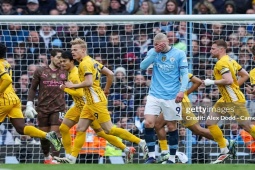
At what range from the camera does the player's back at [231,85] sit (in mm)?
16172

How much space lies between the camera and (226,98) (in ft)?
53.7

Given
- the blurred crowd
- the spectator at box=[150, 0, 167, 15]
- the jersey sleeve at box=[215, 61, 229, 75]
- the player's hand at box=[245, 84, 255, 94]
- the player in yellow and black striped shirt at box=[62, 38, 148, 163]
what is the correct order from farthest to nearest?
the spectator at box=[150, 0, 167, 15] → the blurred crowd → the player's hand at box=[245, 84, 255, 94] → the jersey sleeve at box=[215, 61, 229, 75] → the player in yellow and black striped shirt at box=[62, 38, 148, 163]

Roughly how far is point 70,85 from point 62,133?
3.81ft

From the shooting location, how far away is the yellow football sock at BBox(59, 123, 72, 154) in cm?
1622

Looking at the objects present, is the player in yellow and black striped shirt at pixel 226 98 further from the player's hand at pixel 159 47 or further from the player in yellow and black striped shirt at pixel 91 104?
the player in yellow and black striped shirt at pixel 91 104

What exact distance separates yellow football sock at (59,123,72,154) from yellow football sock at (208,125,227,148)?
2.33m

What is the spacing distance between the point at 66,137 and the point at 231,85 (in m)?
2.82

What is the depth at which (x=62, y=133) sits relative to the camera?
16.3m

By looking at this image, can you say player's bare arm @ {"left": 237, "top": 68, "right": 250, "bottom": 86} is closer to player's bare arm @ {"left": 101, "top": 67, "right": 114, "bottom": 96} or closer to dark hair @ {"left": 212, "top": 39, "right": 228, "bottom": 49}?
dark hair @ {"left": 212, "top": 39, "right": 228, "bottom": 49}

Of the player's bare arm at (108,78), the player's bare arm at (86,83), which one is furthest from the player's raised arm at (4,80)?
the player's bare arm at (108,78)

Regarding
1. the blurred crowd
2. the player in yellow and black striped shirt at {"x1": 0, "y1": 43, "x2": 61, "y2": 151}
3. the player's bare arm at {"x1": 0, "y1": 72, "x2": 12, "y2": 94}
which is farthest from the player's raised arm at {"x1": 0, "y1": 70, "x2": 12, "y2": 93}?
the blurred crowd

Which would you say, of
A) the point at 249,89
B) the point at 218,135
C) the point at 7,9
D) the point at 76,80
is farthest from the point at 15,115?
the point at 7,9
